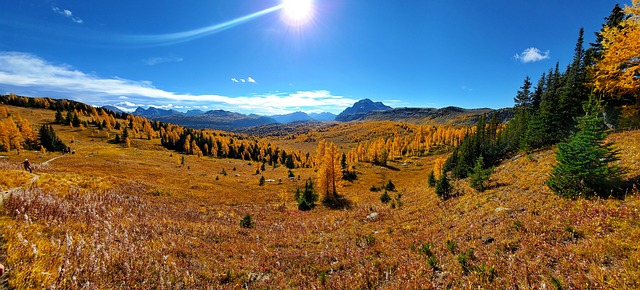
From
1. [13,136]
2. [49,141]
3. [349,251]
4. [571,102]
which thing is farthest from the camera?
[49,141]

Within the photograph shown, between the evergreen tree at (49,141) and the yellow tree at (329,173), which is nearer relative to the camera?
the yellow tree at (329,173)

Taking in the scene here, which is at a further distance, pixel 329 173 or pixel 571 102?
pixel 329 173

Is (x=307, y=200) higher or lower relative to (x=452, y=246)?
lower

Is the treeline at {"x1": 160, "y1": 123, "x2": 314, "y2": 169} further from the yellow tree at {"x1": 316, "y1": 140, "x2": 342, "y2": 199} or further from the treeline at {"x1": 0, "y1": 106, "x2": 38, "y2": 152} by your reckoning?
the yellow tree at {"x1": 316, "y1": 140, "x2": 342, "y2": 199}

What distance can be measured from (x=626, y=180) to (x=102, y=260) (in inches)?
974

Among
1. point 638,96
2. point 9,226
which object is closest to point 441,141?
point 638,96

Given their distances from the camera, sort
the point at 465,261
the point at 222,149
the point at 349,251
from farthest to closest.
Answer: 1. the point at 222,149
2. the point at 349,251
3. the point at 465,261

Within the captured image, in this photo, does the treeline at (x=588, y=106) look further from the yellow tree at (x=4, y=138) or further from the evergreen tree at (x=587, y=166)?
the yellow tree at (x=4, y=138)

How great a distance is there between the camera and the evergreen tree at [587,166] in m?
12.5

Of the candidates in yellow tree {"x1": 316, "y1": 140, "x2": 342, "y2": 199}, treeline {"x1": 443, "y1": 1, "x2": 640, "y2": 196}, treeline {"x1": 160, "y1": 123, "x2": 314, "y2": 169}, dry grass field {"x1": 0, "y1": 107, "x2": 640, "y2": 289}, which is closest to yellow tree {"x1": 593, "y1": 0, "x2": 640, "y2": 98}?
treeline {"x1": 443, "y1": 1, "x2": 640, "y2": 196}

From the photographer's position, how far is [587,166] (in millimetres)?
13078

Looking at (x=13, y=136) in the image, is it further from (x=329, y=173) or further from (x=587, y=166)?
(x=587, y=166)

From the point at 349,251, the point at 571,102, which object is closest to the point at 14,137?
the point at 349,251

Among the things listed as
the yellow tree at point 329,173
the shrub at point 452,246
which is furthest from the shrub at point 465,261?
the yellow tree at point 329,173
